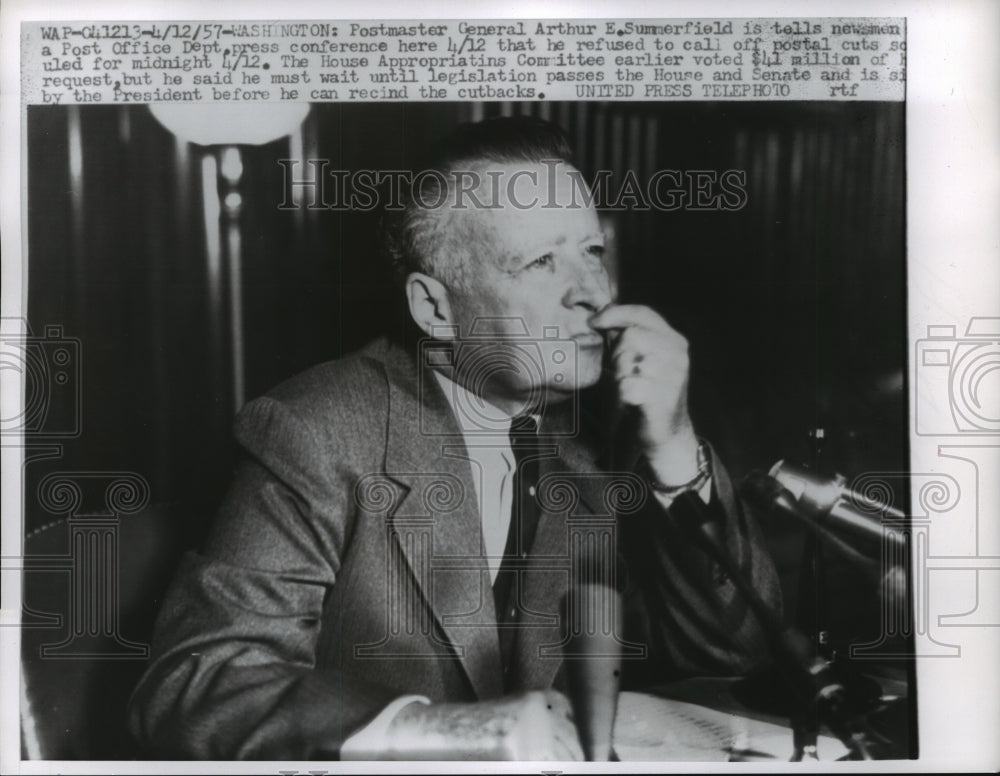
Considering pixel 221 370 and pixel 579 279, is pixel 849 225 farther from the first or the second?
pixel 221 370

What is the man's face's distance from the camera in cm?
252

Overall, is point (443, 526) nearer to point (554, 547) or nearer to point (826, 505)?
point (554, 547)

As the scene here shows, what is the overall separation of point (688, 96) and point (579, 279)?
607 millimetres

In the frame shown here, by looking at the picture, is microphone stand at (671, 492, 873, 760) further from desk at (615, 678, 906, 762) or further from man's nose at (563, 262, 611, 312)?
man's nose at (563, 262, 611, 312)

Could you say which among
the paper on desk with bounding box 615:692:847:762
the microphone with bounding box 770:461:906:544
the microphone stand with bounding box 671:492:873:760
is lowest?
the paper on desk with bounding box 615:692:847:762

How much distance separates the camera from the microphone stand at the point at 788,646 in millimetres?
2535

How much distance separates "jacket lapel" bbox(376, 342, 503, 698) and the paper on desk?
0.39 m

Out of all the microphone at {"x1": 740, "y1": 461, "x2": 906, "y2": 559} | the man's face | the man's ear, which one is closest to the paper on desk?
the microphone at {"x1": 740, "y1": 461, "x2": 906, "y2": 559}

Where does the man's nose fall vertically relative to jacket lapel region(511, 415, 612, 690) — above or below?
above

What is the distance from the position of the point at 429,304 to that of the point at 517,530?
672mm

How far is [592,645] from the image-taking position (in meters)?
2.52

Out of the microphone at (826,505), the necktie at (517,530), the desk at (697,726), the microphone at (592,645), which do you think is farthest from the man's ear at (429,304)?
the desk at (697,726)

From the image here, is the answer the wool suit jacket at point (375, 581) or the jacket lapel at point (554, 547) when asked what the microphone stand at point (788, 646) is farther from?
the jacket lapel at point (554, 547)

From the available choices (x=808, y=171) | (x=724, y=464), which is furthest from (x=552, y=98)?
(x=724, y=464)
